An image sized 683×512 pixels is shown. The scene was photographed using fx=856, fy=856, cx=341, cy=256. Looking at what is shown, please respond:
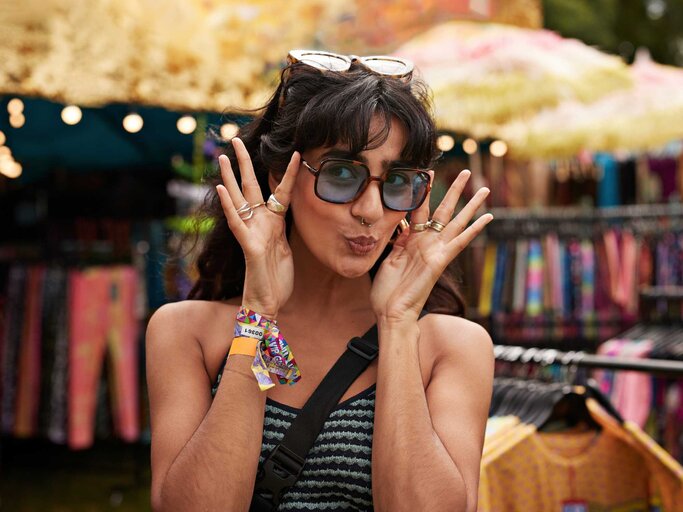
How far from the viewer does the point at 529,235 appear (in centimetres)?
762

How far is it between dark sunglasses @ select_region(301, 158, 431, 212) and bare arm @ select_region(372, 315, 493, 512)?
30 centimetres

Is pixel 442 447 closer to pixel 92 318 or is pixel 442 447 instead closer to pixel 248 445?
pixel 248 445

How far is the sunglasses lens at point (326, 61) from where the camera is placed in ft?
6.66

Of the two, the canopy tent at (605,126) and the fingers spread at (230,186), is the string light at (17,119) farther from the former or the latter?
the canopy tent at (605,126)

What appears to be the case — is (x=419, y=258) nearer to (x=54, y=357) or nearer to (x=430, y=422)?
(x=430, y=422)

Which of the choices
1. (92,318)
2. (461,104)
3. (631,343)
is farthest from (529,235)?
(92,318)

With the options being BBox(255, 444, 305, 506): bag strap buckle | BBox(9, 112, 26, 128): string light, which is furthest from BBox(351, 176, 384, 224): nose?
BBox(9, 112, 26, 128): string light

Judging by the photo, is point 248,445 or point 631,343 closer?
point 248,445

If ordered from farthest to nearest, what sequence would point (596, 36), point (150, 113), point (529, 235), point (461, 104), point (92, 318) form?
point (596, 36) → point (529, 235) → point (461, 104) → point (92, 318) → point (150, 113)

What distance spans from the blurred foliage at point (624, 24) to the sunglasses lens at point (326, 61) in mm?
15762

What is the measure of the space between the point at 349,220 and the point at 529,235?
5.89 meters

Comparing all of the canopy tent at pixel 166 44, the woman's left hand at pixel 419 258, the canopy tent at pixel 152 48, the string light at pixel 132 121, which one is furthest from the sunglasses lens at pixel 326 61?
the string light at pixel 132 121

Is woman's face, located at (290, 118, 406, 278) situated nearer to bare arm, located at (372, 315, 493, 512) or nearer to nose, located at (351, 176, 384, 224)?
nose, located at (351, 176, 384, 224)

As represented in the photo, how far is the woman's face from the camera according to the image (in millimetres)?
1955
